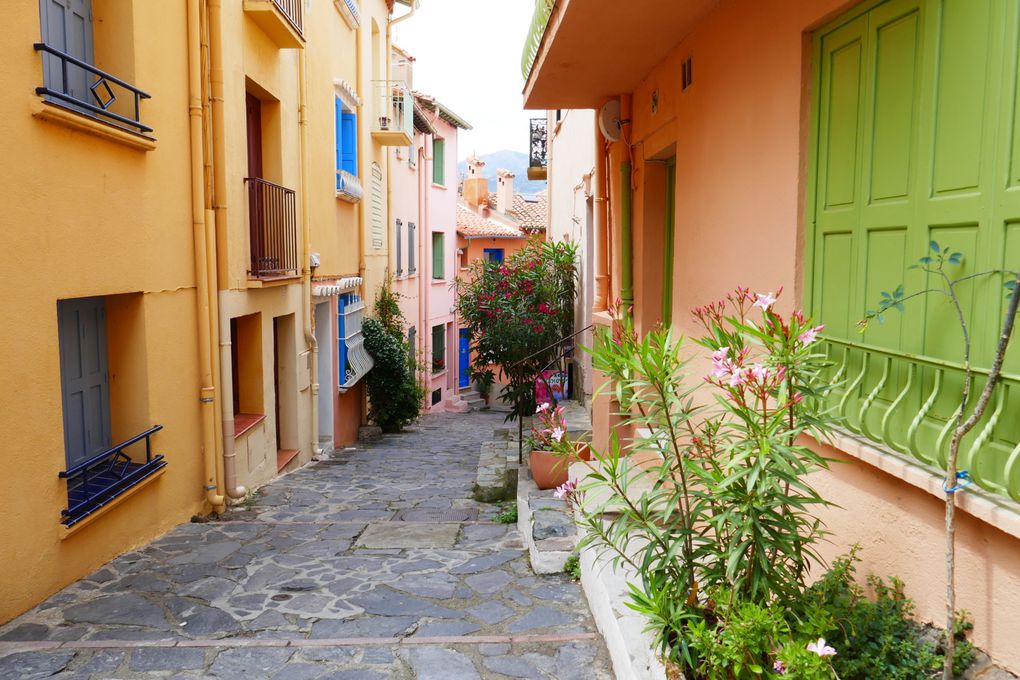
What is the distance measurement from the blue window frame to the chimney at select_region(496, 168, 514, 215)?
2130 cm

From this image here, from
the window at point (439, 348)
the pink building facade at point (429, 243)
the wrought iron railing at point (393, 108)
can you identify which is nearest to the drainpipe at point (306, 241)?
the wrought iron railing at point (393, 108)

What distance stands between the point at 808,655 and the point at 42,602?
177 inches

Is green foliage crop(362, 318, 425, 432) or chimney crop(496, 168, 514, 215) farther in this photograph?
chimney crop(496, 168, 514, 215)

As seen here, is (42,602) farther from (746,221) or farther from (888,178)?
(888,178)

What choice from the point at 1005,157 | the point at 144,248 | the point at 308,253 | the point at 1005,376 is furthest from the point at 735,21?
the point at 308,253

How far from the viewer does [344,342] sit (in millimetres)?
13438

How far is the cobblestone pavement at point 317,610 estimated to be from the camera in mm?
4188

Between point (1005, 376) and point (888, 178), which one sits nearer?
point (1005, 376)

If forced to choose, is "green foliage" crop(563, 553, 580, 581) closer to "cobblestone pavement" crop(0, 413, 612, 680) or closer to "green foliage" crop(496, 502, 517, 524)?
"cobblestone pavement" crop(0, 413, 612, 680)

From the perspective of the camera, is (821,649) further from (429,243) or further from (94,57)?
(429,243)

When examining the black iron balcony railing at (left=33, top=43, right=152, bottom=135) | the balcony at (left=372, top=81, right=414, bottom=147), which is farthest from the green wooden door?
the balcony at (left=372, top=81, right=414, bottom=147)

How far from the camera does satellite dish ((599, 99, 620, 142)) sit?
25.1 feet

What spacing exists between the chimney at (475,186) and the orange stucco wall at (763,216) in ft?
92.1

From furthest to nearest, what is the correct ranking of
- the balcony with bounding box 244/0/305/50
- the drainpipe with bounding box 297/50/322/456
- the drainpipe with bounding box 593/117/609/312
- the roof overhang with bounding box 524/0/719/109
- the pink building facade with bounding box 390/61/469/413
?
the pink building facade with bounding box 390/61/469/413, the drainpipe with bounding box 297/50/322/456, the balcony with bounding box 244/0/305/50, the drainpipe with bounding box 593/117/609/312, the roof overhang with bounding box 524/0/719/109
